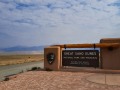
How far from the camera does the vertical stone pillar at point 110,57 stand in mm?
19766

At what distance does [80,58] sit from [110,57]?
2.25m

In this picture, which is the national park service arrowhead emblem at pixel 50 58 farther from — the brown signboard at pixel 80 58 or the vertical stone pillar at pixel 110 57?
the vertical stone pillar at pixel 110 57

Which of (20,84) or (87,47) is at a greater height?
(87,47)

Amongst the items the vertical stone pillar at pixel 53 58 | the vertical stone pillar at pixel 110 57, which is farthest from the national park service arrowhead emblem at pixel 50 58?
the vertical stone pillar at pixel 110 57

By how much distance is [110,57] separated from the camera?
20016 millimetres

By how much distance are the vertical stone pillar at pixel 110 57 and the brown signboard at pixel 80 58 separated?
1.43 ft

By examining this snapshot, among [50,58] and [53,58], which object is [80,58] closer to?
[53,58]

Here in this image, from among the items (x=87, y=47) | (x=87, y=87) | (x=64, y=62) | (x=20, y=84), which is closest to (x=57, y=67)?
(x=64, y=62)

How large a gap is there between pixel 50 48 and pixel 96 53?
11.9ft

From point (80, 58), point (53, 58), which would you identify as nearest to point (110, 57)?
point (80, 58)

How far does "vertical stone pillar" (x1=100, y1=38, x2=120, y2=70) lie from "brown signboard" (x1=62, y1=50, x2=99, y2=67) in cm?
44

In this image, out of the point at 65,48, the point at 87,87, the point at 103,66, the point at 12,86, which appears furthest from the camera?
the point at 65,48

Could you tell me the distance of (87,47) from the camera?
20.8 m

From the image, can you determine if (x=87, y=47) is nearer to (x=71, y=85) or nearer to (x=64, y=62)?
(x=64, y=62)
